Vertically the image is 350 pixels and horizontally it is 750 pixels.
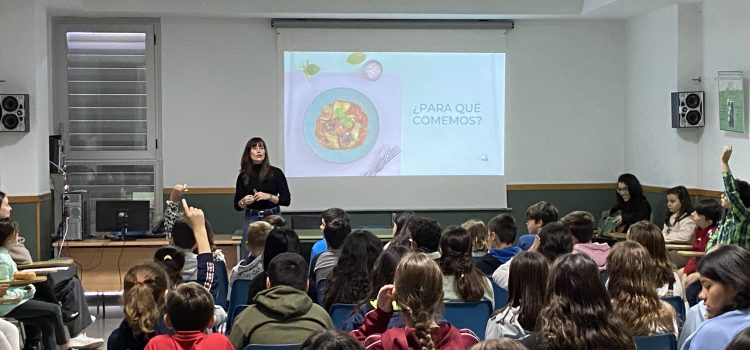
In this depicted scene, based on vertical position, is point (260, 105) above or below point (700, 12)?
below

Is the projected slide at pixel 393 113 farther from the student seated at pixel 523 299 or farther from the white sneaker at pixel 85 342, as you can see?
the student seated at pixel 523 299

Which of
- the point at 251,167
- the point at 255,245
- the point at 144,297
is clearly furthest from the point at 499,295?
the point at 251,167

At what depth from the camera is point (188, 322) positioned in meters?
3.43

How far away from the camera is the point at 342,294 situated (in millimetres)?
4691

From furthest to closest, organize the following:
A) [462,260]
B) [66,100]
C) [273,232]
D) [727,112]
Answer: [66,100]
[727,112]
[273,232]
[462,260]

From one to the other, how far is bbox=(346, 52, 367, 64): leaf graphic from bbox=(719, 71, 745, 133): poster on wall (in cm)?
354

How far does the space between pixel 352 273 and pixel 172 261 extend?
0.92m

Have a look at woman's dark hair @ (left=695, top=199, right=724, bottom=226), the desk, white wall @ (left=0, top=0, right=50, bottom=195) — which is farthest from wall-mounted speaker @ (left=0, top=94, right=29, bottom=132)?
woman's dark hair @ (left=695, top=199, right=724, bottom=226)

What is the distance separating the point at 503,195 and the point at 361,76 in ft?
6.56

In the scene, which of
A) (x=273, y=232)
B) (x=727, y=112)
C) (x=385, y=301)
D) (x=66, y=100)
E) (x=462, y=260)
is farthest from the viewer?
(x=66, y=100)

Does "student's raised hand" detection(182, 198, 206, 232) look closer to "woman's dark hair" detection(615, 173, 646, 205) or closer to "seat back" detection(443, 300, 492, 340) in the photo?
"seat back" detection(443, 300, 492, 340)

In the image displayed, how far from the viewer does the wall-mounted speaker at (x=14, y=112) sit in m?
8.59

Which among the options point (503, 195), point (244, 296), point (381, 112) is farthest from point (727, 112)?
point (244, 296)

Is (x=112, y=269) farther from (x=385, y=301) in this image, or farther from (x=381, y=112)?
(x=385, y=301)
